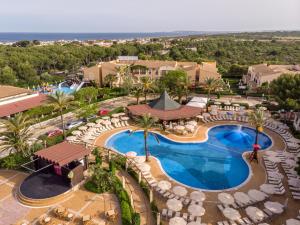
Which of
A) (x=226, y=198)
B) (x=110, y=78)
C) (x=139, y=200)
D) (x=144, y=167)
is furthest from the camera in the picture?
(x=110, y=78)

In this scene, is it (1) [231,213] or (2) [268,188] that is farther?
(2) [268,188]

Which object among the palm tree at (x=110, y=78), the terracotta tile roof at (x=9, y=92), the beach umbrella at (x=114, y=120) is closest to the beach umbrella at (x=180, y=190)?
the beach umbrella at (x=114, y=120)

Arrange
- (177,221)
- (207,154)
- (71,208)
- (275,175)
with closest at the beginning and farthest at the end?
(177,221)
(71,208)
(275,175)
(207,154)

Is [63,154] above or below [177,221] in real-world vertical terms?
above

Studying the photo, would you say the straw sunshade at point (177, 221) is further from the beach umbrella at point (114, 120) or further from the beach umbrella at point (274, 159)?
the beach umbrella at point (114, 120)

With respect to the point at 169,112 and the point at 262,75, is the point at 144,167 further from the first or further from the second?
the point at 262,75

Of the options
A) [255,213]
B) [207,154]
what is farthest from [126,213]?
[207,154]

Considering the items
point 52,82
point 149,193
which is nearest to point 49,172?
point 149,193

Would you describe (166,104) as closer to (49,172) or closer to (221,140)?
(221,140)
